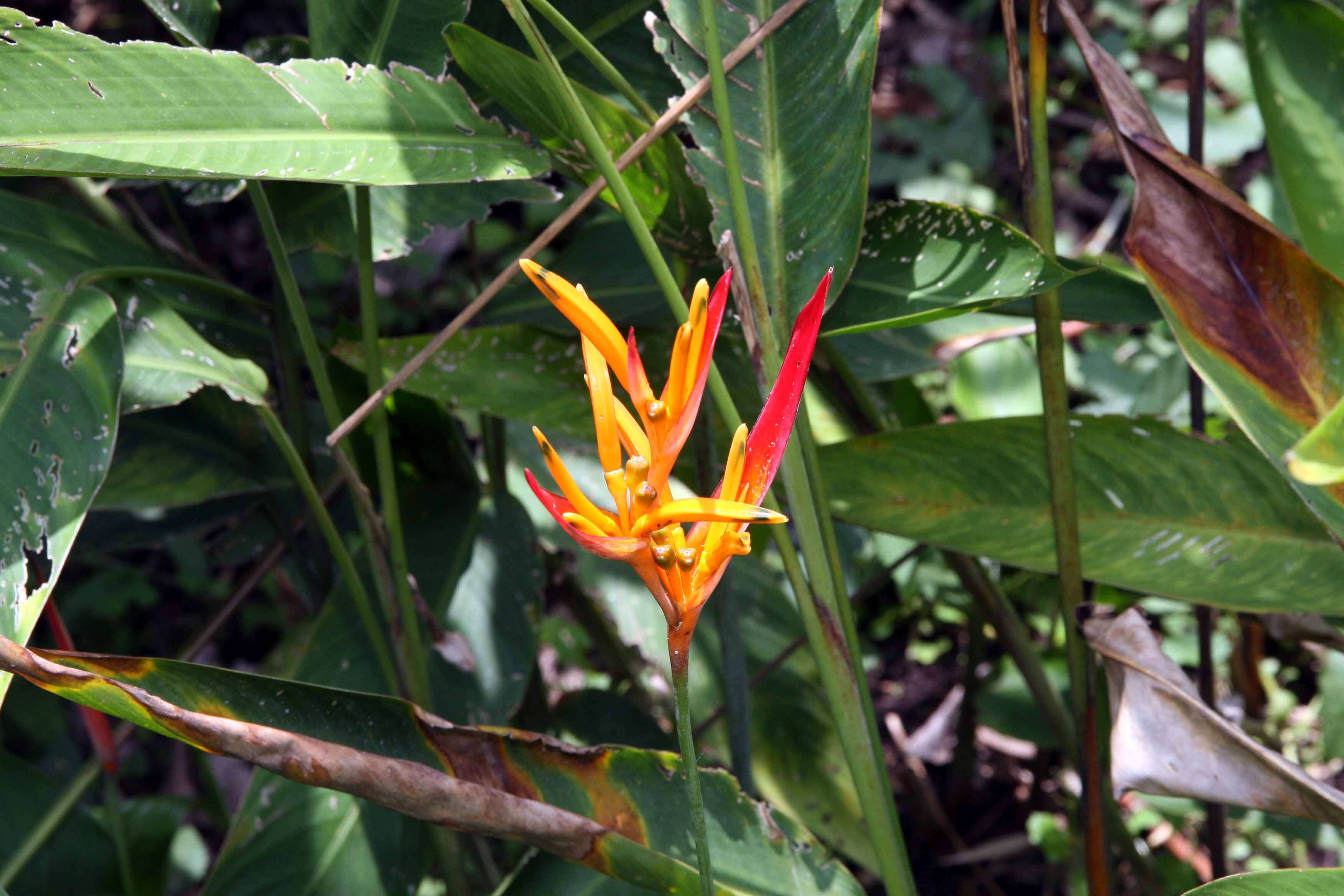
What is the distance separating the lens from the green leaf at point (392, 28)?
522mm

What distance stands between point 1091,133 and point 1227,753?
1.70 meters

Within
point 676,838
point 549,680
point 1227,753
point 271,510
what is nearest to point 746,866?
point 676,838

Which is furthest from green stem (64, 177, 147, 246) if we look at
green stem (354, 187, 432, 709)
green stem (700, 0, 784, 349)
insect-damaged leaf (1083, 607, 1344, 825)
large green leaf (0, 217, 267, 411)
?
insect-damaged leaf (1083, 607, 1344, 825)

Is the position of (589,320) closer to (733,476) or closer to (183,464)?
(733,476)

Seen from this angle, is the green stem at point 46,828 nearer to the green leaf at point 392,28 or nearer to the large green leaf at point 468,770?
the large green leaf at point 468,770

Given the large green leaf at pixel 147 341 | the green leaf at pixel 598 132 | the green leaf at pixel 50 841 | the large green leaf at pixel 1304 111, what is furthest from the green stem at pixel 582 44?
the green leaf at pixel 50 841

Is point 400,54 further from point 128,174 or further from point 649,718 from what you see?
point 649,718

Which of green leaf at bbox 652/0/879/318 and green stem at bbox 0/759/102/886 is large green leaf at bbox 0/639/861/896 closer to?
green leaf at bbox 652/0/879/318

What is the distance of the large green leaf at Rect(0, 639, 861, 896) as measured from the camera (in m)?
0.36

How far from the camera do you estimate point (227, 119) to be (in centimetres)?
43

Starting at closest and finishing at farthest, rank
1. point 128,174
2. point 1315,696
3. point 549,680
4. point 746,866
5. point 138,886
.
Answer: point 128,174, point 746,866, point 138,886, point 1315,696, point 549,680

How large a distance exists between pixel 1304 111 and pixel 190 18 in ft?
2.03

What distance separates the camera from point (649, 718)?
803 millimetres

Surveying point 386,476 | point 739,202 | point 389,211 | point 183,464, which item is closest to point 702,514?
point 739,202
